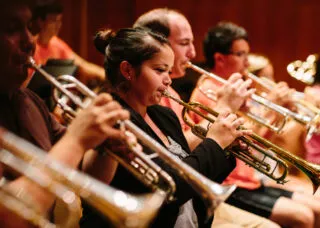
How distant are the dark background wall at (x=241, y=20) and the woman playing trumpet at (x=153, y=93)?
3.28m

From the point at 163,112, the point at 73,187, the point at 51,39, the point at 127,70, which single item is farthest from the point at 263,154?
the point at 51,39

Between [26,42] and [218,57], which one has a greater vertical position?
[26,42]

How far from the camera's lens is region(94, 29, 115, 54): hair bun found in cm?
198

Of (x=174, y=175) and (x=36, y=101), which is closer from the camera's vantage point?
(x=36, y=101)

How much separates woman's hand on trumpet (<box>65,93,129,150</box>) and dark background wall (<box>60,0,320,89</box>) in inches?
155

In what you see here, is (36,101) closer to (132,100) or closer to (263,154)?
(132,100)

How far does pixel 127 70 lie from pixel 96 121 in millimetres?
634

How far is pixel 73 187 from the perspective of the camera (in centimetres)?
120

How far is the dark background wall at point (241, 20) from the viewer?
16.6 feet

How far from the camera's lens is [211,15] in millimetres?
5277

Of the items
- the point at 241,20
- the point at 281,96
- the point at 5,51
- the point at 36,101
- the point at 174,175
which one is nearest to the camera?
the point at 5,51

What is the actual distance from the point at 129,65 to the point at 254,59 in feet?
7.42

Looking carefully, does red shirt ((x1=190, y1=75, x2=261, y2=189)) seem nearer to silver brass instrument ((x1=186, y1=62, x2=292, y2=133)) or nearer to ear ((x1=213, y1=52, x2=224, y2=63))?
silver brass instrument ((x1=186, y1=62, x2=292, y2=133))

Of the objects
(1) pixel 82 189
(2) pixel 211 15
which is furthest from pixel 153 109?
(2) pixel 211 15
